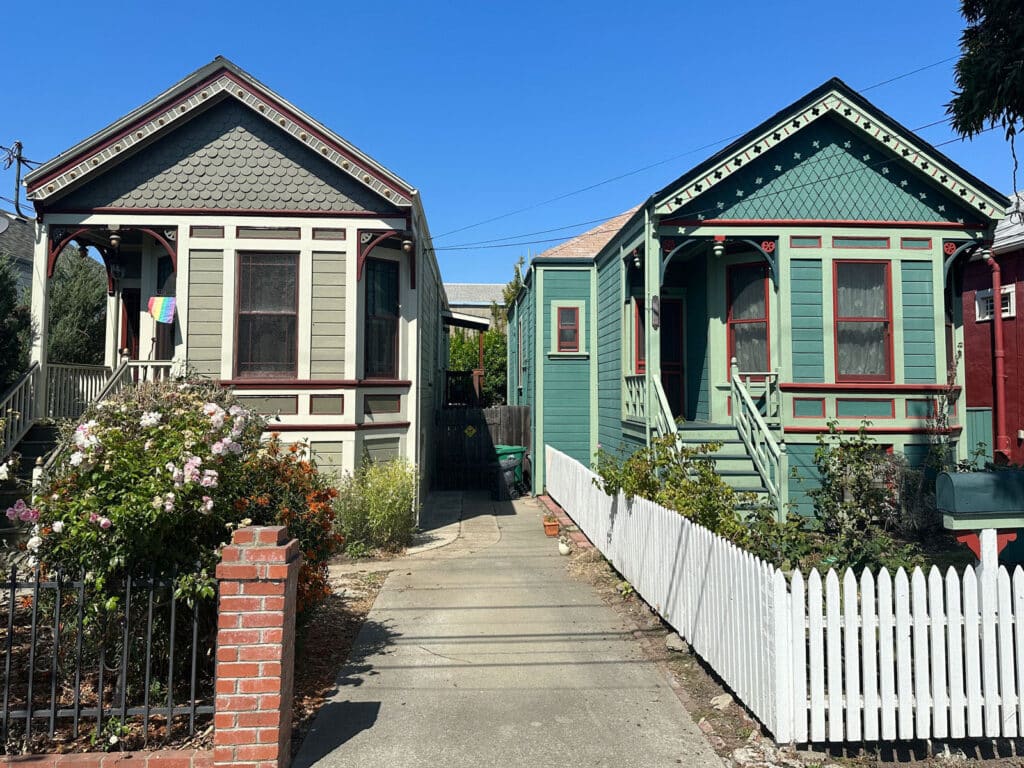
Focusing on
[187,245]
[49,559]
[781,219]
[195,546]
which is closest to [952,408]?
[781,219]

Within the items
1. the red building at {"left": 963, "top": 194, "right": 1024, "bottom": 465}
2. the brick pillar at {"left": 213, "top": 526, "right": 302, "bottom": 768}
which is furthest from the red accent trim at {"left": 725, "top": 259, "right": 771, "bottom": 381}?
the brick pillar at {"left": 213, "top": 526, "right": 302, "bottom": 768}

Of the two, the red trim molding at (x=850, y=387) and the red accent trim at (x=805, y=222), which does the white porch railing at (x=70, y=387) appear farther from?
the red trim molding at (x=850, y=387)

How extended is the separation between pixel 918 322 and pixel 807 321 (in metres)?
1.84

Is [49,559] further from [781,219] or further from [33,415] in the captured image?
[781,219]

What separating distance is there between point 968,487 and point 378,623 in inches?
211

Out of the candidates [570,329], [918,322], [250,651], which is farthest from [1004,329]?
[250,651]

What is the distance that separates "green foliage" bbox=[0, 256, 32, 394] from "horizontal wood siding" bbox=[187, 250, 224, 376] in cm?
589

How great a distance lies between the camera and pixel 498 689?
16.6 ft

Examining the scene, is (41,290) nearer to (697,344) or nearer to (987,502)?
(697,344)

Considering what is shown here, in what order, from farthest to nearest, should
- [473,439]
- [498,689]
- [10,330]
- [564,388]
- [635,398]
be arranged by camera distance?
[473,439] → [564,388] → [10,330] → [635,398] → [498,689]

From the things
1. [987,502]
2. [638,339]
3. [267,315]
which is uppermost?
[267,315]

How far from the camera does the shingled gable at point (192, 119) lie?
9.92m

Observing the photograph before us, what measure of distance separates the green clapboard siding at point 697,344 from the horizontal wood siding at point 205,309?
8359 millimetres

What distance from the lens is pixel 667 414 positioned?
31.0 feet
